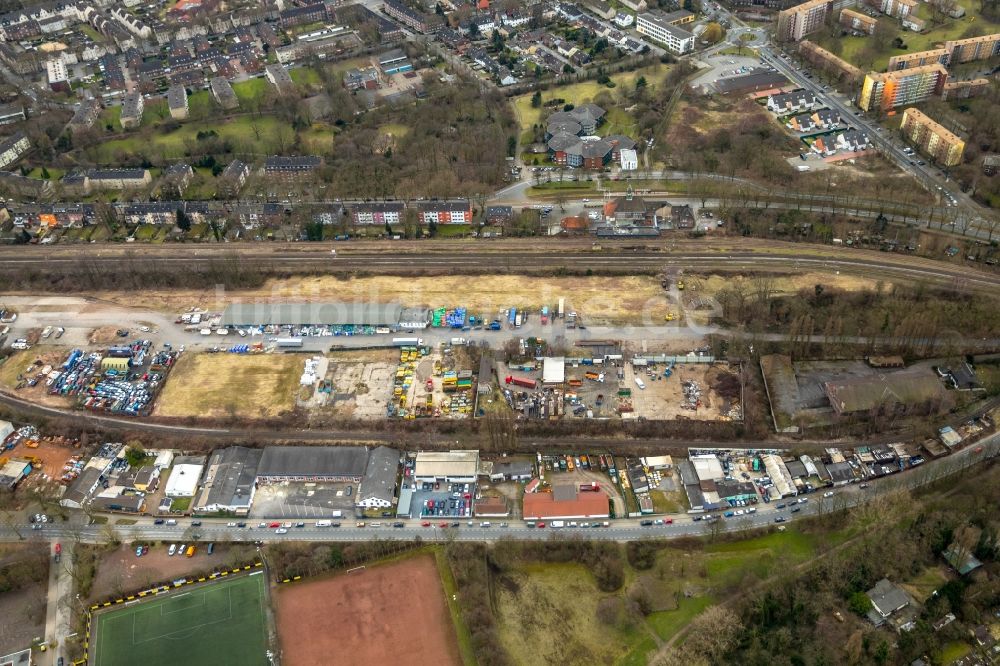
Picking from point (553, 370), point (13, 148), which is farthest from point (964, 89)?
point (13, 148)

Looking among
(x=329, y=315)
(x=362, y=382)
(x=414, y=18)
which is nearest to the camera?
(x=362, y=382)

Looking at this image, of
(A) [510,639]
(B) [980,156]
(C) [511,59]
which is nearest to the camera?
(A) [510,639]

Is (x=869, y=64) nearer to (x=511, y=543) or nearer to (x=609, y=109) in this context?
(x=609, y=109)

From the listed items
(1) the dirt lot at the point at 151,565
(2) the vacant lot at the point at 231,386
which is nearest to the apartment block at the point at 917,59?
(2) the vacant lot at the point at 231,386

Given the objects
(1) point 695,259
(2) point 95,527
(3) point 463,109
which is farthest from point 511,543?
(3) point 463,109

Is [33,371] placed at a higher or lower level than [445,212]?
lower

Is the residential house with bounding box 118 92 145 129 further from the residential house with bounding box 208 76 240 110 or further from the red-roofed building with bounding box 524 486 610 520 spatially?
the red-roofed building with bounding box 524 486 610 520

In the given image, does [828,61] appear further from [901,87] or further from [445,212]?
[445,212]
